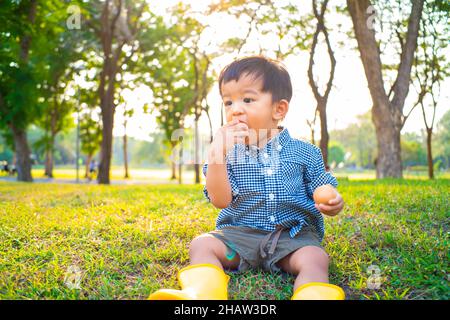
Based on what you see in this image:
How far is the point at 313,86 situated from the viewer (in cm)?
1328

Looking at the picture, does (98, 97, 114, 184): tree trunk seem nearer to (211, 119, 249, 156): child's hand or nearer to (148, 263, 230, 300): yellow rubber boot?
(211, 119, 249, 156): child's hand

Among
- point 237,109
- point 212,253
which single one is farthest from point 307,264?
point 237,109

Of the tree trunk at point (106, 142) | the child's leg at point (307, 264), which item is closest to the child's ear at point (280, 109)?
the child's leg at point (307, 264)

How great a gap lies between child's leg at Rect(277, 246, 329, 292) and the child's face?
0.75 metres

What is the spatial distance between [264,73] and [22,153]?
15.8 meters

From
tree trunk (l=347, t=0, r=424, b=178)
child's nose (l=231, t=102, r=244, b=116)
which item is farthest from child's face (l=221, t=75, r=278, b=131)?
tree trunk (l=347, t=0, r=424, b=178)

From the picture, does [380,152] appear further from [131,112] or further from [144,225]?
[131,112]

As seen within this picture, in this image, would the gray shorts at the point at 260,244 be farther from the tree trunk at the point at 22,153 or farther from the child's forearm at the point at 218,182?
the tree trunk at the point at 22,153

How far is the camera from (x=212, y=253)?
235cm

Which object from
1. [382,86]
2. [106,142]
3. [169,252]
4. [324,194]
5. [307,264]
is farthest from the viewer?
[106,142]

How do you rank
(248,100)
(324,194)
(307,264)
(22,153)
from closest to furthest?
(307,264)
(324,194)
(248,100)
(22,153)

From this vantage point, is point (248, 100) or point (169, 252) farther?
point (169, 252)

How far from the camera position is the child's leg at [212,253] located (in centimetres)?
229

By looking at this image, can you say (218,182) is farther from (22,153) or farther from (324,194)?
(22,153)
